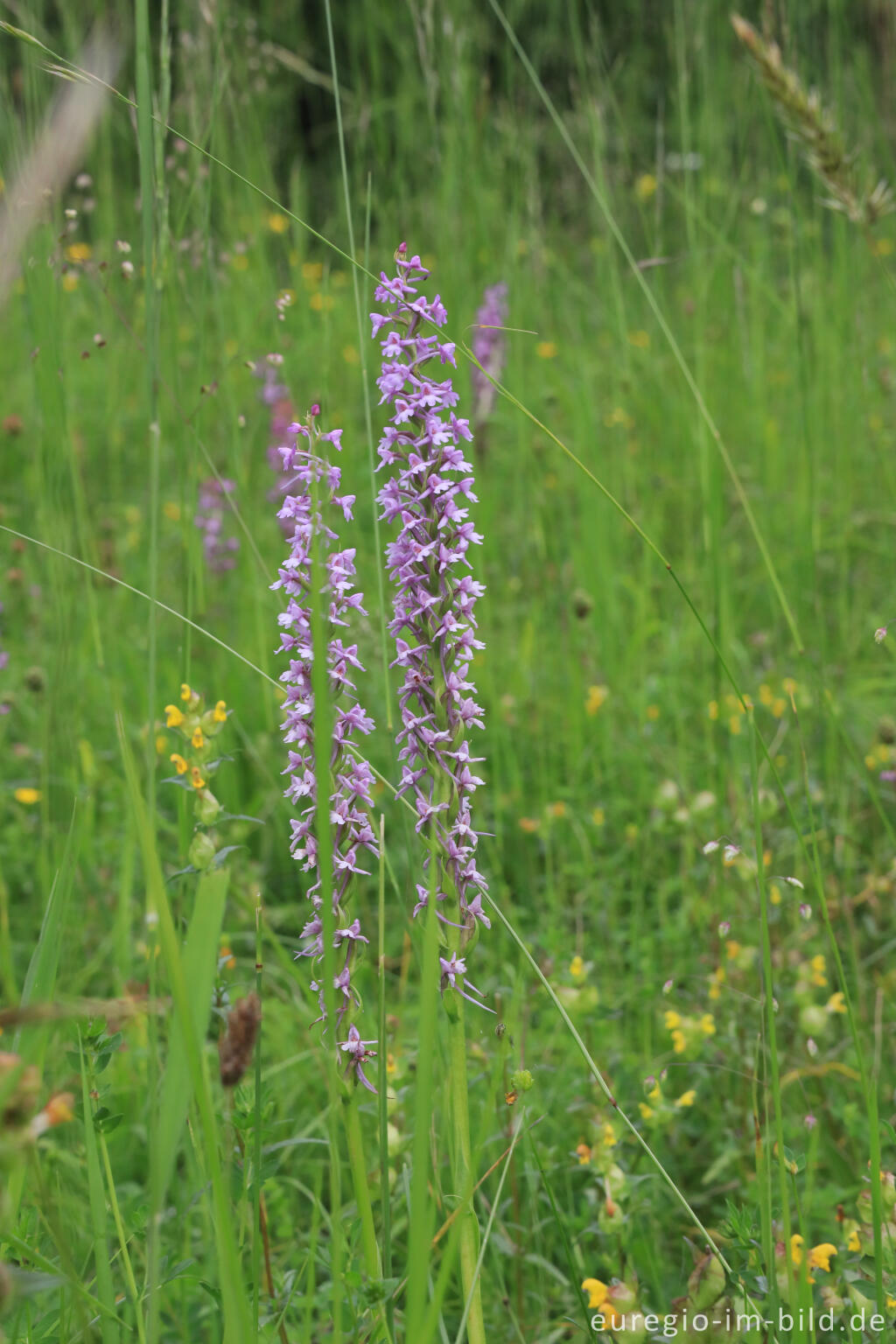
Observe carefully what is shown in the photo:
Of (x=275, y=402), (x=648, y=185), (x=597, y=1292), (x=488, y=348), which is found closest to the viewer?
(x=597, y=1292)

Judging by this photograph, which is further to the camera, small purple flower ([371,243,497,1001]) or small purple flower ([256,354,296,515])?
small purple flower ([256,354,296,515])

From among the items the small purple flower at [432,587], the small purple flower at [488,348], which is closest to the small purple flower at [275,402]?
the small purple flower at [488,348]

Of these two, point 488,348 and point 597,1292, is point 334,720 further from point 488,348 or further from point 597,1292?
point 488,348

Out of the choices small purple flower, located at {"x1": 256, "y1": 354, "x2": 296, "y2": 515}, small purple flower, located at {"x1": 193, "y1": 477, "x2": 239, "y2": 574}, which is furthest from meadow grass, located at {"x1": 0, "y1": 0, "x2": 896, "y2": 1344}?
small purple flower, located at {"x1": 256, "y1": 354, "x2": 296, "y2": 515}

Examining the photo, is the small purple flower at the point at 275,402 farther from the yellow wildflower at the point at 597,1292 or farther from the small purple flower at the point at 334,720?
the yellow wildflower at the point at 597,1292

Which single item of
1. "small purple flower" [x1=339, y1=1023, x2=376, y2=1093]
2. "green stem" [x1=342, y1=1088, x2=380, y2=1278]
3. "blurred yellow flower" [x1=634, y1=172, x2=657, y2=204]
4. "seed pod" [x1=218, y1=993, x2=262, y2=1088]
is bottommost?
"green stem" [x1=342, y1=1088, x2=380, y2=1278]

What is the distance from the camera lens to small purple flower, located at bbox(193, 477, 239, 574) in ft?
13.2

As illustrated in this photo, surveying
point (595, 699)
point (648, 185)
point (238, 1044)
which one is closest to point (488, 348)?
point (595, 699)

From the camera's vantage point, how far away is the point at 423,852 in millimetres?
1514

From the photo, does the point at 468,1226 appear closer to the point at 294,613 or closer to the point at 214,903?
the point at 214,903

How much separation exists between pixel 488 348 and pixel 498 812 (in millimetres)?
2521

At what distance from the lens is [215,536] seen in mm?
4109

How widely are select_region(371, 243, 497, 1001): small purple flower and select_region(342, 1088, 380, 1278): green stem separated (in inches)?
6.5

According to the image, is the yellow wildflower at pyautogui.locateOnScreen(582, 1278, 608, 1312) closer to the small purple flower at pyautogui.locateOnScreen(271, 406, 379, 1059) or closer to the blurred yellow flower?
the small purple flower at pyautogui.locateOnScreen(271, 406, 379, 1059)
